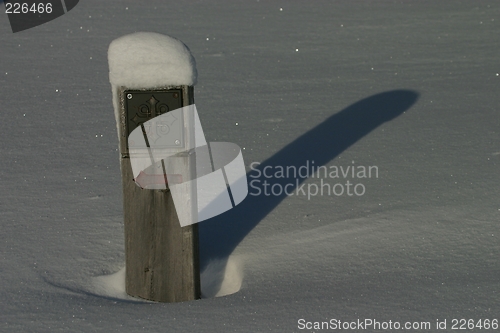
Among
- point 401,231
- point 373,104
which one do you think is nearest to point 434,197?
point 401,231

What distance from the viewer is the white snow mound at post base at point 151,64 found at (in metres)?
2.18

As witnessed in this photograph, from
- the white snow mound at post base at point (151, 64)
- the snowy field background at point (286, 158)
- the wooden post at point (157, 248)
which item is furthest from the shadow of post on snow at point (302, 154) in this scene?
the white snow mound at post base at point (151, 64)

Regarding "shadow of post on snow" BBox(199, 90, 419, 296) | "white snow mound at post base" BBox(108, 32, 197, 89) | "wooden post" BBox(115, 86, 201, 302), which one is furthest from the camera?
"shadow of post on snow" BBox(199, 90, 419, 296)

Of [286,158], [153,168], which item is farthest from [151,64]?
[286,158]

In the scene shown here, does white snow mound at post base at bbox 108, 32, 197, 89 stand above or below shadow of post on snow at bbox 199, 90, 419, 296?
above

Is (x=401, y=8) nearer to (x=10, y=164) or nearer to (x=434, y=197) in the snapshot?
(x=434, y=197)

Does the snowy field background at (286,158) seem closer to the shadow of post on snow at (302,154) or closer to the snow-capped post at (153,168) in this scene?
the shadow of post on snow at (302,154)

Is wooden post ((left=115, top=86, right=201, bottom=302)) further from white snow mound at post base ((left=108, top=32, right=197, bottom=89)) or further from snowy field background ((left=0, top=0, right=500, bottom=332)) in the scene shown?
white snow mound at post base ((left=108, top=32, right=197, bottom=89))

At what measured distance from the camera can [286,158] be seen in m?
3.47

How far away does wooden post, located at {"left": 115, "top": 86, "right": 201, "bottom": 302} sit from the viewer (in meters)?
2.33

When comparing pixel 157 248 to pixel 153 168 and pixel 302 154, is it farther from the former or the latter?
pixel 302 154

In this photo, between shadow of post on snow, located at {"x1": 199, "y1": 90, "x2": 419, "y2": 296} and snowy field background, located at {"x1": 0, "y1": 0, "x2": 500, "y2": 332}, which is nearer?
snowy field background, located at {"x1": 0, "y1": 0, "x2": 500, "y2": 332}

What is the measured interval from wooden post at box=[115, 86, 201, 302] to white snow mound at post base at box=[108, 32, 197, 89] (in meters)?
0.34

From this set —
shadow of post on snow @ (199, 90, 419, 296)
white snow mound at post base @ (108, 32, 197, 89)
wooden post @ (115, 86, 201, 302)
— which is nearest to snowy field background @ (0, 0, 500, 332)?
shadow of post on snow @ (199, 90, 419, 296)
